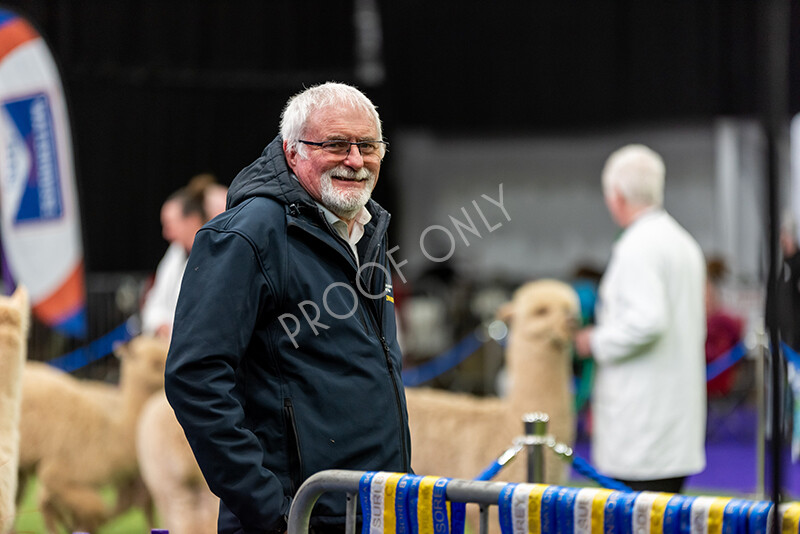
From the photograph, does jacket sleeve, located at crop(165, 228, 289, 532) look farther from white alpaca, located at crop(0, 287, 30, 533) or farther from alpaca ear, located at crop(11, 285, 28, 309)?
alpaca ear, located at crop(11, 285, 28, 309)

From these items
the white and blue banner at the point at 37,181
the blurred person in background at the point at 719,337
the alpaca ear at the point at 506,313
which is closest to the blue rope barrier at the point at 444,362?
the blurred person in background at the point at 719,337

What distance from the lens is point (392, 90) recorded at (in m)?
12.7

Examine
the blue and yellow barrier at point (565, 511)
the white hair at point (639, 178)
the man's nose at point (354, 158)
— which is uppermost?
the man's nose at point (354, 158)

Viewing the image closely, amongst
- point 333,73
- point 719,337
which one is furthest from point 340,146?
point 333,73

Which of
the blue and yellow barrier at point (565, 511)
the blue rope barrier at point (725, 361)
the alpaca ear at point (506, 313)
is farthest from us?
the blue rope barrier at point (725, 361)

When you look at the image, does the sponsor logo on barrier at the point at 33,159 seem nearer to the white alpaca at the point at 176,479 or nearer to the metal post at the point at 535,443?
the white alpaca at the point at 176,479

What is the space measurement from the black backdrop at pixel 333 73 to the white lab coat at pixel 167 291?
13.1 ft

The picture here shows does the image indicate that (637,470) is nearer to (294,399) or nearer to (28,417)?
(294,399)

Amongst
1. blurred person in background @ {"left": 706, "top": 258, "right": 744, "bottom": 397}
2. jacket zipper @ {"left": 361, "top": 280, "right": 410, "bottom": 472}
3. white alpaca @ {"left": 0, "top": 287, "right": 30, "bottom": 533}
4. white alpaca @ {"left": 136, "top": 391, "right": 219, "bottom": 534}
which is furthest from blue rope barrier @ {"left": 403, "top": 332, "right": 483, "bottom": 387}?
jacket zipper @ {"left": 361, "top": 280, "right": 410, "bottom": 472}

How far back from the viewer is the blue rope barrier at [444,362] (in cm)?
1010

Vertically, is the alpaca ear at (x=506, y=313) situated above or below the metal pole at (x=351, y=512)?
below

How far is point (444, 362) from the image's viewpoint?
34.0ft

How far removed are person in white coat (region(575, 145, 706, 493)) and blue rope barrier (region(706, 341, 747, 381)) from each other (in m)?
4.92

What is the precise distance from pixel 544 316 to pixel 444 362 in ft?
18.2
